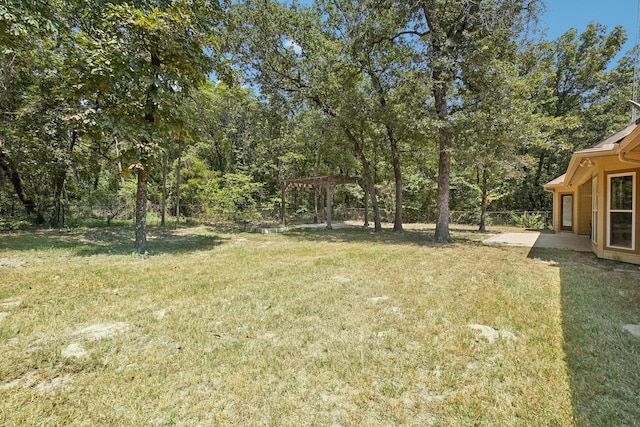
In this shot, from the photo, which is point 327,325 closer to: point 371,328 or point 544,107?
point 371,328

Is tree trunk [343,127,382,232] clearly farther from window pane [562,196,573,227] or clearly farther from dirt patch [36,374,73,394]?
dirt patch [36,374,73,394]

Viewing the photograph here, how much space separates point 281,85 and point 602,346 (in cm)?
1145

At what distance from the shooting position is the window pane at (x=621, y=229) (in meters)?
6.06

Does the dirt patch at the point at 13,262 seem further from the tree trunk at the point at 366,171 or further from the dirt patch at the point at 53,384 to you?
the tree trunk at the point at 366,171

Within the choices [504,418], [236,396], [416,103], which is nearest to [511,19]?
[416,103]

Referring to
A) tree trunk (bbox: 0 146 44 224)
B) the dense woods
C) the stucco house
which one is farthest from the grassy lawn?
tree trunk (bbox: 0 146 44 224)

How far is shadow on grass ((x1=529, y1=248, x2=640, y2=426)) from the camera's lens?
1809mm

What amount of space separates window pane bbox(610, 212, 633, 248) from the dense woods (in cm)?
350

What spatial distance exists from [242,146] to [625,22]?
77.2 feet

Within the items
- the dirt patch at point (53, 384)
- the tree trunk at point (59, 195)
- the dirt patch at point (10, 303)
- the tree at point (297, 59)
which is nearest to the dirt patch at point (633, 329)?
the dirt patch at point (53, 384)

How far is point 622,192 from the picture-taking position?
6.17 m

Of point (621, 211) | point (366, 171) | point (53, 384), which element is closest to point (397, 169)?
point (366, 171)

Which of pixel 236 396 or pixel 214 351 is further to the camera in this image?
pixel 214 351

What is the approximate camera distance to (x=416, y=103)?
9.83 m
